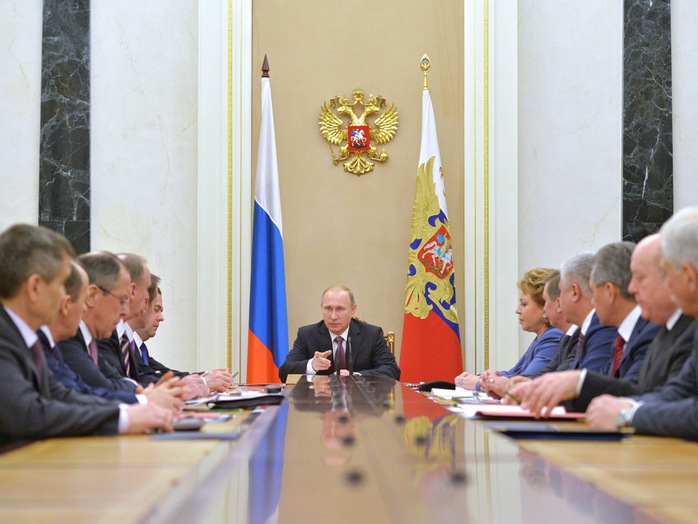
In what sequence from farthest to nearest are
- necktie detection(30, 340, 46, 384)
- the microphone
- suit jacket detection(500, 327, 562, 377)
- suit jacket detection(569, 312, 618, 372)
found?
the microphone
suit jacket detection(500, 327, 562, 377)
suit jacket detection(569, 312, 618, 372)
necktie detection(30, 340, 46, 384)

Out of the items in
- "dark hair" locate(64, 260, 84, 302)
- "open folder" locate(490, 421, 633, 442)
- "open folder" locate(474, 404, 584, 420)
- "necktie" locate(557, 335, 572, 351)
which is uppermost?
"dark hair" locate(64, 260, 84, 302)

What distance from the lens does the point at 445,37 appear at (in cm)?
861

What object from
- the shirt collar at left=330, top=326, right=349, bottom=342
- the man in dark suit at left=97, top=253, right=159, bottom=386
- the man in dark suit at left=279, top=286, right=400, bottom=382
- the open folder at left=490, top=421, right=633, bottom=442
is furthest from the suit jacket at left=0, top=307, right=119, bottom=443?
the shirt collar at left=330, top=326, right=349, bottom=342

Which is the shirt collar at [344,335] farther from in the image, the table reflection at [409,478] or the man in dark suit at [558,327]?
the table reflection at [409,478]

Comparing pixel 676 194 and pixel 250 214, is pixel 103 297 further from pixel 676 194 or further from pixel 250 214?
pixel 676 194

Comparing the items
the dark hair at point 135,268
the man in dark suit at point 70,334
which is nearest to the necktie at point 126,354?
the dark hair at point 135,268

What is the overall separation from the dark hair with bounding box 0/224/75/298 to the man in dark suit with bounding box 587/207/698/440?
5.63ft

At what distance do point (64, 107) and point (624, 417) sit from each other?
258 inches

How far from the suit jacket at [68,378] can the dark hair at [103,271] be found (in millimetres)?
622

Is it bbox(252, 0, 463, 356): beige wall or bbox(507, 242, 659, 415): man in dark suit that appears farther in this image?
bbox(252, 0, 463, 356): beige wall

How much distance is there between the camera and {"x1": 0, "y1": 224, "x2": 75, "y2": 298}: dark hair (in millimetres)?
2904

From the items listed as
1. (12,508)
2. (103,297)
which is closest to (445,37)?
(103,297)

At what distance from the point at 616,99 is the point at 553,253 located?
4.78 ft

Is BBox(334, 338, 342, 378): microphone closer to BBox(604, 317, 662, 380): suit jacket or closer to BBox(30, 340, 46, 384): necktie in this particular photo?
BBox(604, 317, 662, 380): suit jacket
